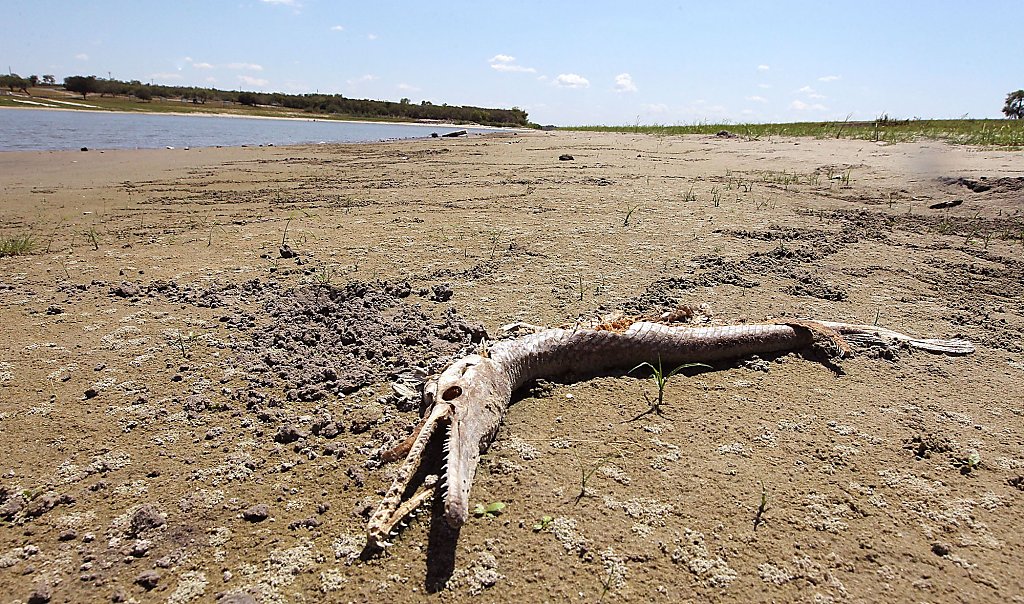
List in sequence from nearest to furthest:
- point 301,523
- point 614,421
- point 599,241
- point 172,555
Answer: point 172,555 → point 301,523 → point 614,421 → point 599,241

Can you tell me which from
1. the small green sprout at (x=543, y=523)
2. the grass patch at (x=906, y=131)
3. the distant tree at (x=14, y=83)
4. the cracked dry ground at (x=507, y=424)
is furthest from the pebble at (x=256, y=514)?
the distant tree at (x=14, y=83)

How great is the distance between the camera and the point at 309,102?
5153 centimetres

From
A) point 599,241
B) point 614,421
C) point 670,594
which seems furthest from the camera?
point 599,241

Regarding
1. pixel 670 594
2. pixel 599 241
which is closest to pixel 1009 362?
pixel 670 594

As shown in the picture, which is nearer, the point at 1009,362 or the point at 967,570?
the point at 967,570

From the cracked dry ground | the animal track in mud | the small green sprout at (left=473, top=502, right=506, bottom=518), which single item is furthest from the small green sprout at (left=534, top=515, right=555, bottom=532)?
the animal track in mud

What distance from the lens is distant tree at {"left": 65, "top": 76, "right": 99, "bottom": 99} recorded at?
136 feet

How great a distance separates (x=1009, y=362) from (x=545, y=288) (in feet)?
9.16

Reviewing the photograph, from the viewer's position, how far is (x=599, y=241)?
5586 millimetres

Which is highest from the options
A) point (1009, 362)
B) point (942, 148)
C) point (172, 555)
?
point (942, 148)

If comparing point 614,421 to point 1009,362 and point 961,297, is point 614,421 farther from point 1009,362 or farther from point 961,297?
point 961,297

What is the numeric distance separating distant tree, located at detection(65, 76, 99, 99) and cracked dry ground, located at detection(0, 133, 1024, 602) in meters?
47.5

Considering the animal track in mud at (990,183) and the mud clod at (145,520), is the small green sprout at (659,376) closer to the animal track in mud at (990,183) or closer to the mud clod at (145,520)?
the mud clod at (145,520)

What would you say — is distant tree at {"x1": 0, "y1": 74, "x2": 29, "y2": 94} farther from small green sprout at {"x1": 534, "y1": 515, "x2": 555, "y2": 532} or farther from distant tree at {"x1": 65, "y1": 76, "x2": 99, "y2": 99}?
small green sprout at {"x1": 534, "y1": 515, "x2": 555, "y2": 532}
